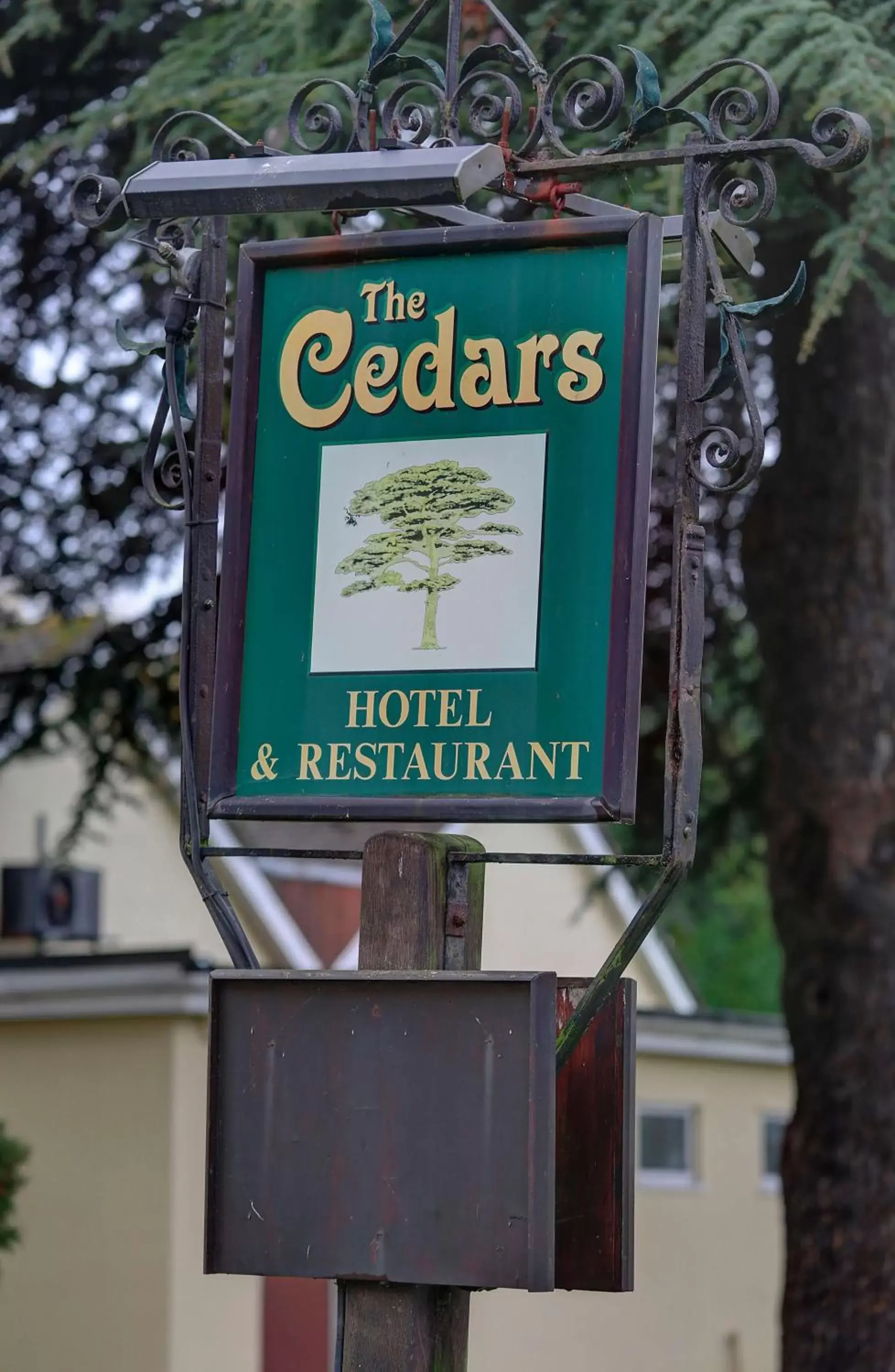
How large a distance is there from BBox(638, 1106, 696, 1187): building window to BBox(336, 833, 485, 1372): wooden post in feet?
33.1

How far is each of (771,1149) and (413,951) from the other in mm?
11972

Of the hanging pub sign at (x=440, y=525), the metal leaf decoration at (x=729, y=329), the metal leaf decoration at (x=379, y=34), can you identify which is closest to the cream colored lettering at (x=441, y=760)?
the hanging pub sign at (x=440, y=525)

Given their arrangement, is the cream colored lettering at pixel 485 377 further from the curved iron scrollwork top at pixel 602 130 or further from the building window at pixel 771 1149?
the building window at pixel 771 1149

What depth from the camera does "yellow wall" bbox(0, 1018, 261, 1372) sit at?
10.5 m

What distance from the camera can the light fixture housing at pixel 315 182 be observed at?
3.87m

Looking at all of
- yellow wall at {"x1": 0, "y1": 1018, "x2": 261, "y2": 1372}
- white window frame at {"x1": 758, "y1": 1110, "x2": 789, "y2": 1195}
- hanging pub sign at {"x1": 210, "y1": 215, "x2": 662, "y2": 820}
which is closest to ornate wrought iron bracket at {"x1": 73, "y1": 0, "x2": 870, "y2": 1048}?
hanging pub sign at {"x1": 210, "y1": 215, "x2": 662, "y2": 820}

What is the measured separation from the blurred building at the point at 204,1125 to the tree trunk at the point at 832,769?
3136mm

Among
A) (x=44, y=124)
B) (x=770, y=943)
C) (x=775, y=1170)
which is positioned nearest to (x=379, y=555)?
(x=44, y=124)

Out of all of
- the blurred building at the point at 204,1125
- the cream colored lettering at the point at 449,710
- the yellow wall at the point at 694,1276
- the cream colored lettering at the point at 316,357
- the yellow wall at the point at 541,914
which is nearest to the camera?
the cream colored lettering at the point at 449,710

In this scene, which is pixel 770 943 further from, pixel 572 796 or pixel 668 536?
pixel 572 796

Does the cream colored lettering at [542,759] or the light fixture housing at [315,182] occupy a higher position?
the light fixture housing at [315,182]

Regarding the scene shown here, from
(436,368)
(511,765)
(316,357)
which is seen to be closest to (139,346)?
(316,357)

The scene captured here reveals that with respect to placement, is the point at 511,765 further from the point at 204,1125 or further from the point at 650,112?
the point at 204,1125

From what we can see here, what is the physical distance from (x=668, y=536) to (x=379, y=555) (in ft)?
24.0
